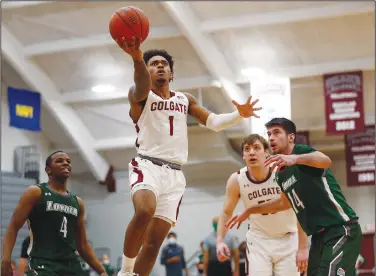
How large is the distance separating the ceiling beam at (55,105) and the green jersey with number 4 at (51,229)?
11802 millimetres

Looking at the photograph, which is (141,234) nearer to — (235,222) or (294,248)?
(235,222)

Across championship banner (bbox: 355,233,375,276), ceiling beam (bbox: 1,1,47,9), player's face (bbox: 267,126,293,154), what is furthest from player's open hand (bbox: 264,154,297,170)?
championship banner (bbox: 355,233,375,276)

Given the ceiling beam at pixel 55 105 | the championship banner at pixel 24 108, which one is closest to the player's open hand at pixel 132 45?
the ceiling beam at pixel 55 105

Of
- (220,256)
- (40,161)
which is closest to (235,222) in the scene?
(220,256)

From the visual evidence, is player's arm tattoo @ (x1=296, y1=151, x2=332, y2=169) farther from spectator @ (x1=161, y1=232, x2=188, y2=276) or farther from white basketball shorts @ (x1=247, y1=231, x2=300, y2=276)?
spectator @ (x1=161, y1=232, x2=188, y2=276)

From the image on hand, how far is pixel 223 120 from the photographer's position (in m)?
5.67

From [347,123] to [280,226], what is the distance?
937 centimetres

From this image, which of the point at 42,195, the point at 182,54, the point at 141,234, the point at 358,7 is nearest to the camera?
the point at 141,234

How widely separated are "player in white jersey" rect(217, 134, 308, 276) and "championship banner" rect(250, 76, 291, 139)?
567 cm

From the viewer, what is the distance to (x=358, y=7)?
14.4 m

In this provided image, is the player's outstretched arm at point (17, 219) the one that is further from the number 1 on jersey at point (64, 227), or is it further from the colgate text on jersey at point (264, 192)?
the colgate text on jersey at point (264, 192)

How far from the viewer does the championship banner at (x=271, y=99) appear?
42.8ft

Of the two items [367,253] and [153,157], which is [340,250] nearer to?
[153,157]

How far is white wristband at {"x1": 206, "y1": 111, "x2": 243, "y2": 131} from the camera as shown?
5.65 m
